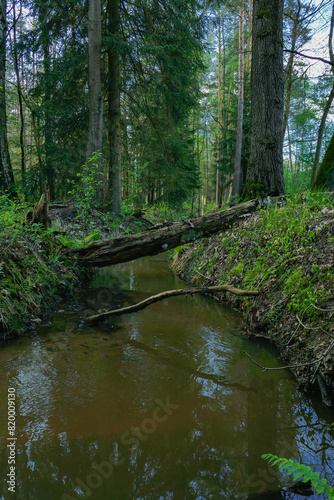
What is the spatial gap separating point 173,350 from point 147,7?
9.74 metres

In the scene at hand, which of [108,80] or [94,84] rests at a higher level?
[108,80]

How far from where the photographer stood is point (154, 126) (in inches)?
396

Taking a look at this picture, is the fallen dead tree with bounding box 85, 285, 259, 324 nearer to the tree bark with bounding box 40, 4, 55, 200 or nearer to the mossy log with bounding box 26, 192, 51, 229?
the mossy log with bounding box 26, 192, 51, 229

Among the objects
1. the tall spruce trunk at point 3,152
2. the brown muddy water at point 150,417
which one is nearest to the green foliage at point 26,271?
the brown muddy water at point 150,417

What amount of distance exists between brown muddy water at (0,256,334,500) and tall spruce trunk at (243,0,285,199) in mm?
3372

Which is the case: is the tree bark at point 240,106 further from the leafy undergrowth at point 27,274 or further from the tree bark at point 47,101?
the leafy undergrowth at point 27,274

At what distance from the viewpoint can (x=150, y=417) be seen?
2215 millimetres

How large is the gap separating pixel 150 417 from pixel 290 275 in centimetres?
235

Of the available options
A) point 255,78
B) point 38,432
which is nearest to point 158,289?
point 38,432

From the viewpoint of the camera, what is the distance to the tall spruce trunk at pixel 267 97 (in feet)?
18.1

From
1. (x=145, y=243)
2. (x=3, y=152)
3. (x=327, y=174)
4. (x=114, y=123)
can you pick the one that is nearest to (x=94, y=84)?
(x=114, y=123)

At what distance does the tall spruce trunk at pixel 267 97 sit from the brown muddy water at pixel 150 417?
3372 mm

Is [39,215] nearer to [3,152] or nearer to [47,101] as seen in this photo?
[3,152]

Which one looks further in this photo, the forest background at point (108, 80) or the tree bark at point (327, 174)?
the forest background at point (108, 80)
